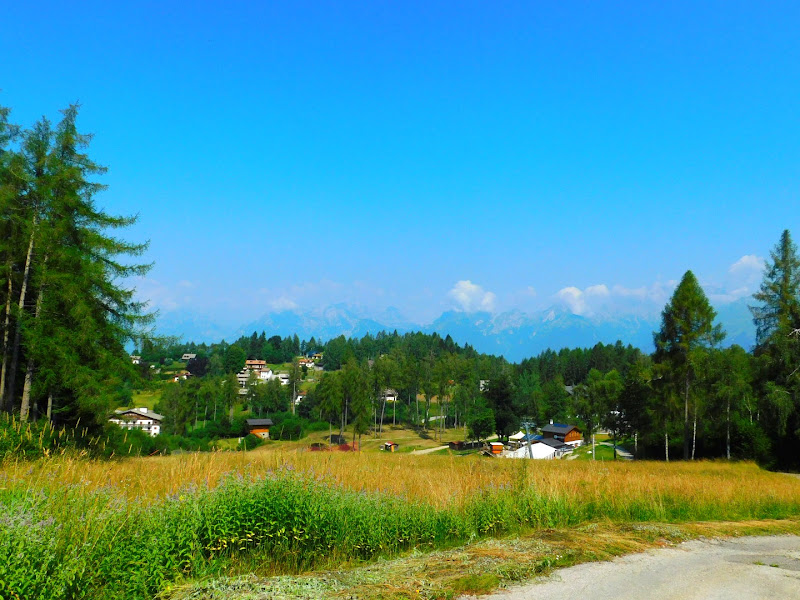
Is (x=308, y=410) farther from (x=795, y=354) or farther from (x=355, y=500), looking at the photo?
Result: (x=355, y=500)

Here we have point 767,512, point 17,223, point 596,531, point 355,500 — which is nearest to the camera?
point 355,500

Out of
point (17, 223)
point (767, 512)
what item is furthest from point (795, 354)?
point (17, 223)

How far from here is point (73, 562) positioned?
470 cm

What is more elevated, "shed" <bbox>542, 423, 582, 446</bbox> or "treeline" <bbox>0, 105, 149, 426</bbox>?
"treeline" <bbox>0, 105, 149, 426</bbox>

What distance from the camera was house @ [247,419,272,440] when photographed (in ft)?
289

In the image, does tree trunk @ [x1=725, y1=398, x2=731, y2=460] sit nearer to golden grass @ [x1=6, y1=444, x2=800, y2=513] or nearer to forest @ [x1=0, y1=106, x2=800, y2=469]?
forest @ [x1=0, y1=106, x2=800, y2=469]

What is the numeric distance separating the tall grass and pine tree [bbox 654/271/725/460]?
2037cm

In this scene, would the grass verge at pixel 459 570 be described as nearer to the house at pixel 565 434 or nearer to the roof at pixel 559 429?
the house at pixel 565 434

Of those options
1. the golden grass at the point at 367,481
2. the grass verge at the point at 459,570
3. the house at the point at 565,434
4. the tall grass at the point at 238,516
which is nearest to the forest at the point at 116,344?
the golden grass at the point at 367,481

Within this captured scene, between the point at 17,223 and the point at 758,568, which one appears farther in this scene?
the point at 17,223

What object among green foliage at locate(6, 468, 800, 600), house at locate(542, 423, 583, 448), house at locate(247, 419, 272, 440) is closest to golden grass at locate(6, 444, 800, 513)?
green foliage at locate(6, 468, 800, 600)

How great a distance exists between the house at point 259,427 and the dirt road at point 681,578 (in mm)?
86107

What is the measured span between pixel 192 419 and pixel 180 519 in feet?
308

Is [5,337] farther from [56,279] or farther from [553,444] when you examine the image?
[553,444]
